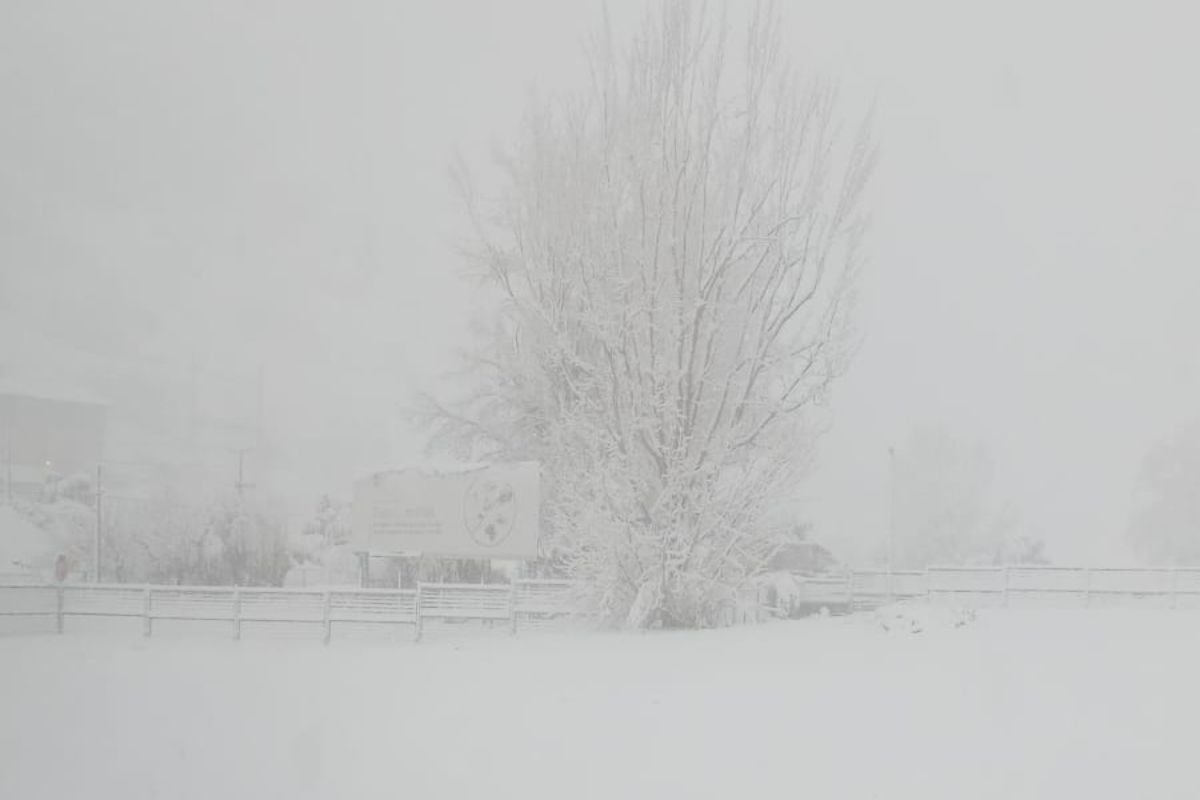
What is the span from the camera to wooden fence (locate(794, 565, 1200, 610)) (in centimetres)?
1817

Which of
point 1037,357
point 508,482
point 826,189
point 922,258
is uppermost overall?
point 922,258

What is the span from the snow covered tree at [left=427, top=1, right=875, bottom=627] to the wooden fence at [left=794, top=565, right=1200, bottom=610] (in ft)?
19.7

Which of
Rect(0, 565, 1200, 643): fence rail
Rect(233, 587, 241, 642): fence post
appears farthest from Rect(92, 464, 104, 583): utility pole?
Rect(233, 587, 241, 642): fence post

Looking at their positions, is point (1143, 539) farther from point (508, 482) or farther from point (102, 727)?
point (102, 727)

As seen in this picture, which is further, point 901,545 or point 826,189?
point 901,545

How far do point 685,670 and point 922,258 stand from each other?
204 feet

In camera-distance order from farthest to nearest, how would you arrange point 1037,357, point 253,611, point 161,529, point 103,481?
point 1037,357 < point 161,529 < point 103,481 < point 253,611

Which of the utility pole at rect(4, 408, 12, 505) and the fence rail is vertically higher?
the utility pole at rect(4, 408, 12, 505)

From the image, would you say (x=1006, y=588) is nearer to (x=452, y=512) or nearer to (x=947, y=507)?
(x=452, y=512)

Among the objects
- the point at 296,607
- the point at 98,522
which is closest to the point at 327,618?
the point at 296,607

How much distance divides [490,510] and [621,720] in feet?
38.6

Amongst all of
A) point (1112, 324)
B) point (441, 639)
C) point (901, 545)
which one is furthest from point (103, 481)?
point (1112, 324)

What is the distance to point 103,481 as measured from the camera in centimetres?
1802

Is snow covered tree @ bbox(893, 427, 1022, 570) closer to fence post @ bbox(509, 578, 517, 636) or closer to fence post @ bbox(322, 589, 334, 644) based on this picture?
fence post @ bbox(509, 578, 517, 636)
